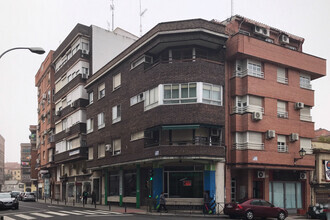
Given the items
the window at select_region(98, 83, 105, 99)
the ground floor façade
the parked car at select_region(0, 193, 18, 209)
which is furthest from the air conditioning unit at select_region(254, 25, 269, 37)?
the parked car at select_region(0, 193, 18, 209)

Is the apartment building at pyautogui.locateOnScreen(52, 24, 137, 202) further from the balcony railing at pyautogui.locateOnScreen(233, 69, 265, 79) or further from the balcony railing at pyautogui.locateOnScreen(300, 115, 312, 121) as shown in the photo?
the balcony railing at pyautogui.locateOnScreen(300, 115, 312, 121)

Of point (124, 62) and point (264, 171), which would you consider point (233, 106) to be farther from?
point (124, 62)

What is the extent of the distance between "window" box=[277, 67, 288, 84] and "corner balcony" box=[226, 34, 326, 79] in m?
0.62

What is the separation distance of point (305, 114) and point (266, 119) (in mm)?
5131

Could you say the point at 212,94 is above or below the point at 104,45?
below

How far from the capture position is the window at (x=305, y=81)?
110ft

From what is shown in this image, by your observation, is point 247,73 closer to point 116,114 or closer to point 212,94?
point 212,94

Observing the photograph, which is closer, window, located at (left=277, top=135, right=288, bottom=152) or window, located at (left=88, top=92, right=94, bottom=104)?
window, located at (left=277, top=135, right=288, bottom=152)

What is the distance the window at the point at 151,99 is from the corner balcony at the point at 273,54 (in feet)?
20.0

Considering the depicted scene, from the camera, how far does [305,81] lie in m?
33.9

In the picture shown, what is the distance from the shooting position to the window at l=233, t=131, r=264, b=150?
95.8ft

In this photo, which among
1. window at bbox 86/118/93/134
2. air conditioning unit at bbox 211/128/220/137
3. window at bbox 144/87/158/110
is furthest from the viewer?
window at bbox 86/118/93/134

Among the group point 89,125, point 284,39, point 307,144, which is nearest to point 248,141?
point 307,144

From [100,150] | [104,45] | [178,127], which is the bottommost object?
[100,150]
